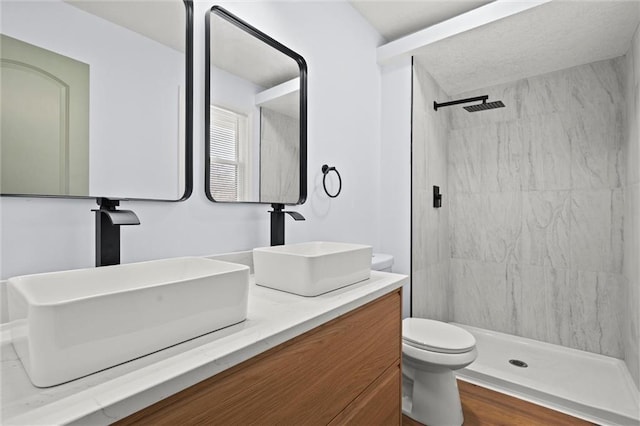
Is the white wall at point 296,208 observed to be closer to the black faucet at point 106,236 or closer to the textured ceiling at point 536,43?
the black faucet at point 106,236

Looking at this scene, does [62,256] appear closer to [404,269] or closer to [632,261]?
[404,269]

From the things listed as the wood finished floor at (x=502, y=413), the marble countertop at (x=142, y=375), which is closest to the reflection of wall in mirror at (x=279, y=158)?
the marble countertop at (x=142, y=375)

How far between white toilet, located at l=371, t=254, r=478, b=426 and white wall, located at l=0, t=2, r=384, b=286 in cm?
49

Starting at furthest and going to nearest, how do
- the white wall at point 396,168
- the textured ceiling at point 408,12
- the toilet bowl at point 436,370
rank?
the white wall at point 396,168
the textured ceiling at point 408,12
the toilet bowl at point 436,370

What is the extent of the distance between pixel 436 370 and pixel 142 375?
1.56 m

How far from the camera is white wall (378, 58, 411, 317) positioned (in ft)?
7.39

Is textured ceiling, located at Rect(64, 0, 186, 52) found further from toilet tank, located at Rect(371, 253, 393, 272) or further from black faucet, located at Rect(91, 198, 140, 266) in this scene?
toilet tank, located at Rect(371, 253, 393, 272)

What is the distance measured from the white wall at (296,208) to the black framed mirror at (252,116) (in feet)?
0.15

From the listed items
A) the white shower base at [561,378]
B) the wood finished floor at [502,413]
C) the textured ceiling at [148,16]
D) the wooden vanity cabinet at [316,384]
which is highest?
the textured ceiling at [148,16]

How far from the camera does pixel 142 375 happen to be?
514mm

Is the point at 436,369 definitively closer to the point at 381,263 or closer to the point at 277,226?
the point at 381,263

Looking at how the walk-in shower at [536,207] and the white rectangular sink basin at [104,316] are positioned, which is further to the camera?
the walk-in shower at [536,207]

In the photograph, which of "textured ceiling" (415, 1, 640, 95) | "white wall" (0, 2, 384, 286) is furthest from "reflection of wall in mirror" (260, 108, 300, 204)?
"textured ceiling" (415, 1, 640, 95)

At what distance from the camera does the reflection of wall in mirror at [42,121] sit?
0.78m
